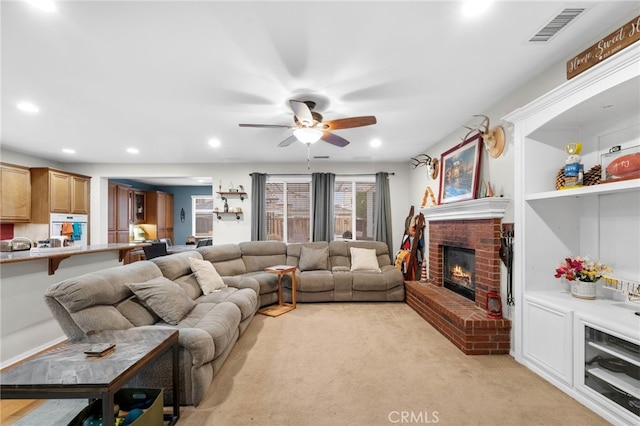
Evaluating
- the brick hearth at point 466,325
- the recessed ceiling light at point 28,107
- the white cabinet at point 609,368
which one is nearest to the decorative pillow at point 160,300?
the recessed ceiling light at point 28,107

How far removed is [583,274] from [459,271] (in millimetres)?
1564

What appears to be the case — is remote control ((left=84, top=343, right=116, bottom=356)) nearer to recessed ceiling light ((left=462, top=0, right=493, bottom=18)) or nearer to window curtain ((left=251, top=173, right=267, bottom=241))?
recessed ceiling light ((left=462, top=0, right=493, bottom=18))

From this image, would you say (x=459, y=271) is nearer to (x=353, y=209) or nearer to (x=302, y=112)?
(x=353, y=209)

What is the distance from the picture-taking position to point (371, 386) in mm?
2195

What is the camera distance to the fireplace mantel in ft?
8.95

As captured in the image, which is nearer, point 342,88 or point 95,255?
point 342,88

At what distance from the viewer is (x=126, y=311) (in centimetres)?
221

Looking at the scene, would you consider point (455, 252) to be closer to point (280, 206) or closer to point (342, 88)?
point (342, 88)

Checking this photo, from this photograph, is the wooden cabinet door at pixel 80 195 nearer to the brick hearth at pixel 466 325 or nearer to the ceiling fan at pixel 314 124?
the ceiling fan at pixel 314 124

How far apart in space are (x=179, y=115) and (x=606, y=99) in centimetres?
386

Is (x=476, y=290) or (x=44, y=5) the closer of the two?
(x=44, y=5)

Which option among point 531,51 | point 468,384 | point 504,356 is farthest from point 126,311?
point 531,51

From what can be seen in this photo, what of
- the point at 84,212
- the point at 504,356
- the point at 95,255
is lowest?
the point at 504,356

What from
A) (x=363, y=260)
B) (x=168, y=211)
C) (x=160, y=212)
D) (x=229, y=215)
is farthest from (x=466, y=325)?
(x=168, y=211)
